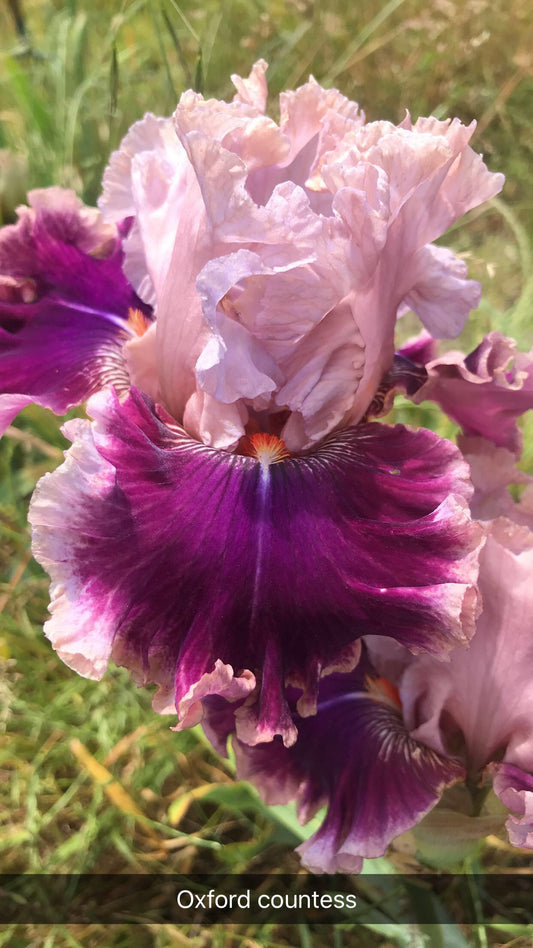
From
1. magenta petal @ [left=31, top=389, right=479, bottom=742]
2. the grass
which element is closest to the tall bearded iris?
magenta petal @ [left=31, top=389, right=479, bottom=742]

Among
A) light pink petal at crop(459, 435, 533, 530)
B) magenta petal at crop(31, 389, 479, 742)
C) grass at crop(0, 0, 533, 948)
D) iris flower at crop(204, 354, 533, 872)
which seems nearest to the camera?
magenta petal at crop(31, 389, 479, 742)

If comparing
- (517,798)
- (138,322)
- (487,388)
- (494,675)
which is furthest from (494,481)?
(138,322)

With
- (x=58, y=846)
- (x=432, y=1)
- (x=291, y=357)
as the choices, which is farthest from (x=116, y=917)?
(x=432, y=1)

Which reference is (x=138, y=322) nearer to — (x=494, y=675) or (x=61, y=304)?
(x=61, y=304)

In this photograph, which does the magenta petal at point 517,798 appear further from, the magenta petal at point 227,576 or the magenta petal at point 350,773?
the magenta petal at point 227,576

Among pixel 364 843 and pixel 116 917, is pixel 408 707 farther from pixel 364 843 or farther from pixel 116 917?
Result: pixel 116 917

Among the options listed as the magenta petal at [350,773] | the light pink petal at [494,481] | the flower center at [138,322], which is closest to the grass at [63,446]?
the magenta petal at [350,773]

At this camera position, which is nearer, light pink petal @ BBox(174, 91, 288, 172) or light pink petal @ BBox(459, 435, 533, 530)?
light pink petal @ BBox(174, 91, 288, 172)

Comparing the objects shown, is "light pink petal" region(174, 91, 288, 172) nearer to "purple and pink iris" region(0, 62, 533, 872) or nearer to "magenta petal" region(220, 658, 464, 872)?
"purple and pink iris" region(0, 62, 533, 872)

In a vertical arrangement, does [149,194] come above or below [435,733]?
above
